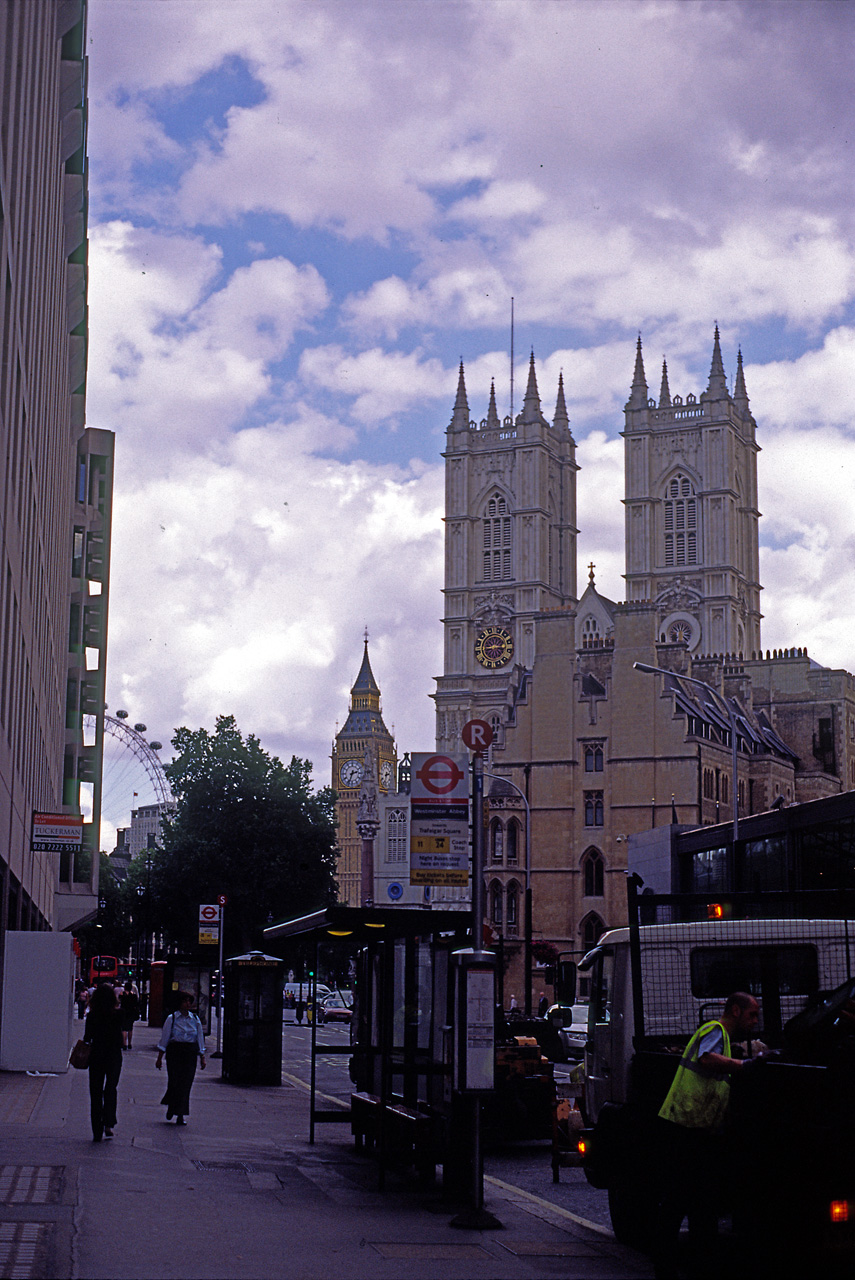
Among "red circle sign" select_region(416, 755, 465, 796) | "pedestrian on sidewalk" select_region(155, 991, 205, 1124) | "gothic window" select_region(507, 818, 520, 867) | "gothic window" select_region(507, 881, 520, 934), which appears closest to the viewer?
"red circle sign" select_region(416, 755, 465, 796)

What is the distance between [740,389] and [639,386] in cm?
1108

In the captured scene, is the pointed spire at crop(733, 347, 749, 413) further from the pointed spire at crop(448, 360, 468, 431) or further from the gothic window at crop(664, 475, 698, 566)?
the pointed spire at crop(448, 360, 468, 431)

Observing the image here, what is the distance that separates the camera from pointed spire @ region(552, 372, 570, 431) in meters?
177

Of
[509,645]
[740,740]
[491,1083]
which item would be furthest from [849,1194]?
[509,645]

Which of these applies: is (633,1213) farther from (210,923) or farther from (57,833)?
(210,923)

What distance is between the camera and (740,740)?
3834 inches

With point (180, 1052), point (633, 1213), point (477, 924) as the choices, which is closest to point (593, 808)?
point (180, 1052)

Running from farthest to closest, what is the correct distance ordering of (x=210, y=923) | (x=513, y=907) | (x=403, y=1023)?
(x=513, y=907), (x=210, y=923), (x=403, y=1023)

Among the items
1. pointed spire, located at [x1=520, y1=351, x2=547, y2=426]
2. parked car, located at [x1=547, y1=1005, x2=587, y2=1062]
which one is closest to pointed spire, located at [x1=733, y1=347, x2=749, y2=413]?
pointed spire, located at [x1=520, y1=351, x2=547, y2=426]

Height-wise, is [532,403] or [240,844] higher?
[532,403]

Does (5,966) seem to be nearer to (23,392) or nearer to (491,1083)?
(23,392)

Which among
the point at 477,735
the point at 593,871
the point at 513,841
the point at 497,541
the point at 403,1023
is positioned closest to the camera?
the point at 477,735

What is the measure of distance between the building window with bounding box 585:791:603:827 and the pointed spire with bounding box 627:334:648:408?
89.1 meters

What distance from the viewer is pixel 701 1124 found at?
9750mm
